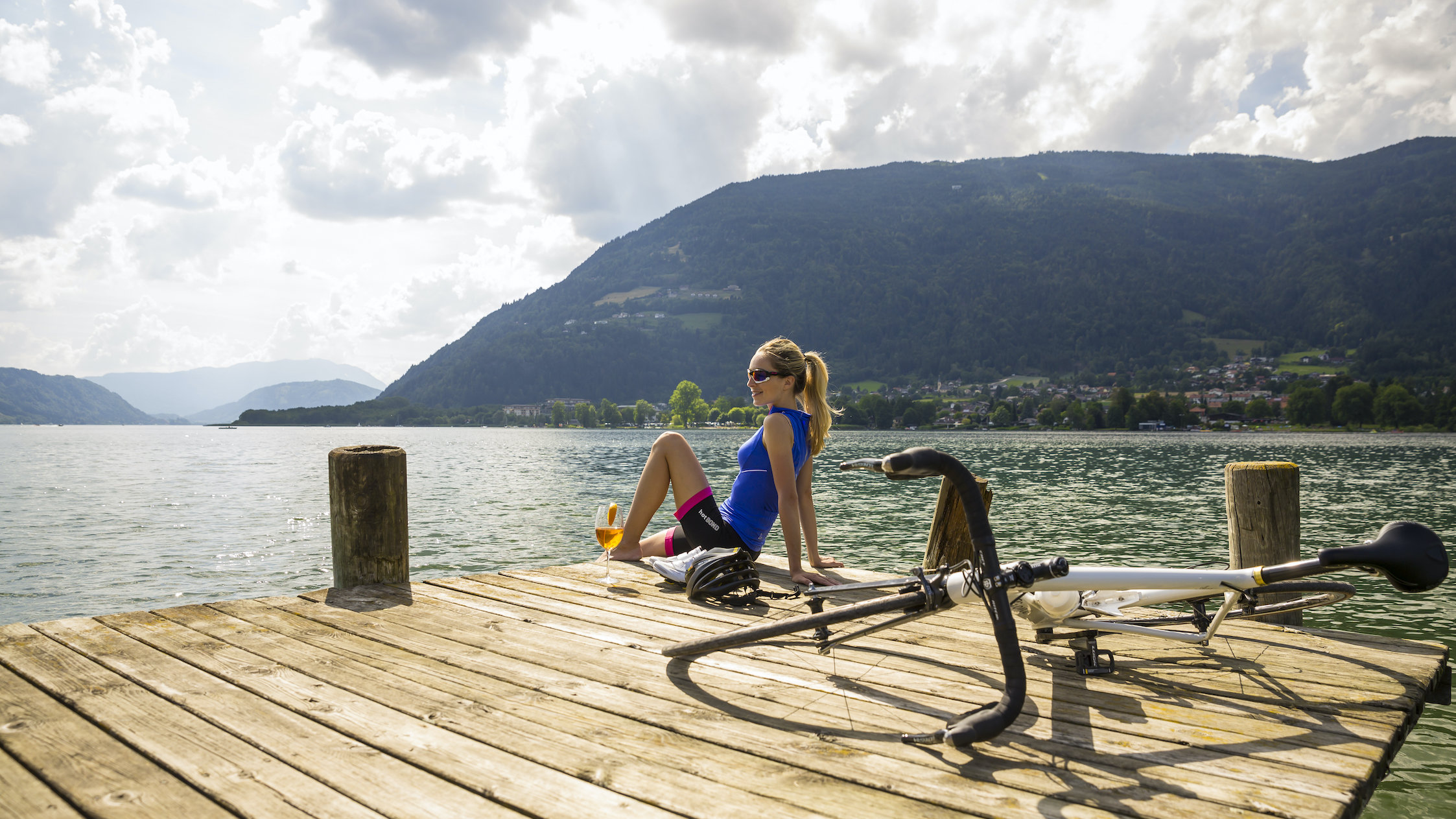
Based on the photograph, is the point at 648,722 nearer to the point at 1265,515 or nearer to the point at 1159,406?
the point at 1265,515

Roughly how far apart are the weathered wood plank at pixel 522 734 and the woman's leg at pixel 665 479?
2.62 meters

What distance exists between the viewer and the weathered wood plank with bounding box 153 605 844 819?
2545mm

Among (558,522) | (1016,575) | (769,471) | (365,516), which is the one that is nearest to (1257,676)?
(1016,575)

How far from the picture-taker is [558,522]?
84.1 ft

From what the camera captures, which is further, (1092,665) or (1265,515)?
(1265,515)

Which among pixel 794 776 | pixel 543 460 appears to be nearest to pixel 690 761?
pixel 794 776

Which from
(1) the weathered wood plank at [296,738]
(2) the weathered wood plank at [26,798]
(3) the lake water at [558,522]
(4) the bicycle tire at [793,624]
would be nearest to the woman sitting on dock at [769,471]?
(4) the bicycle tire at [793,624]

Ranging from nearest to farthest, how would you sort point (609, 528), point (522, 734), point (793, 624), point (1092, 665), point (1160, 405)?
1. point (522, 734)
2. point (793, 624)
3. point (1092, 665)
4. point (609, 528)
5. point (1160, 405)

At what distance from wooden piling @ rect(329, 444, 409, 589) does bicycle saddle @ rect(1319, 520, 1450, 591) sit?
5602 mm

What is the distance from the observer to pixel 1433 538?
2.91 m

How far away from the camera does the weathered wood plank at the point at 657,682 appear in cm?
278

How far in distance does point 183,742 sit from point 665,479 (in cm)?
408

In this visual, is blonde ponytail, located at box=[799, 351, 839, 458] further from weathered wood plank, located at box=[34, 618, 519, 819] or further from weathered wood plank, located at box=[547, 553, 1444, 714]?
weathered wood plank, located at box=[34, 618, 519, 819]

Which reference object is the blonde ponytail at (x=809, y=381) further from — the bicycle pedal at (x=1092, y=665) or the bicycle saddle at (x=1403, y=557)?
the bicycle saddle at (x=1403, y=557)
